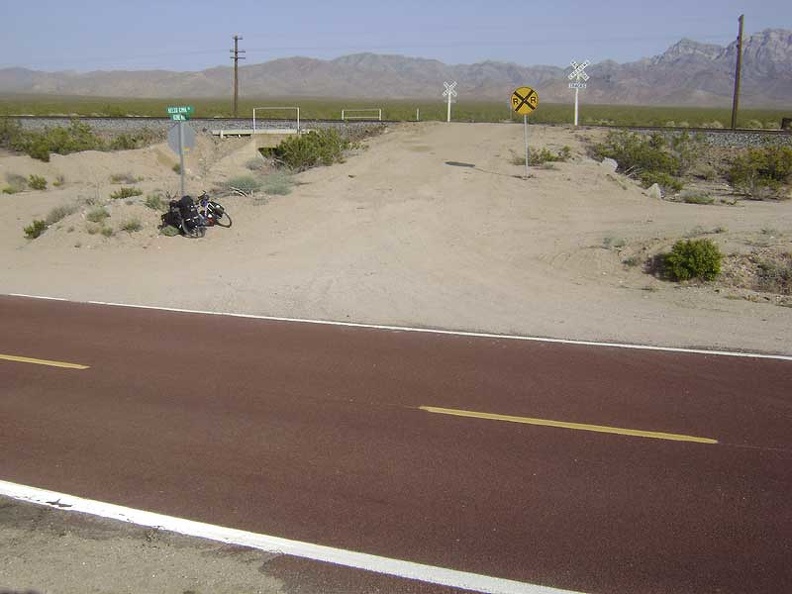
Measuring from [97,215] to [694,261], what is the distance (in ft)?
50.6

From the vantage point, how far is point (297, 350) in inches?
451

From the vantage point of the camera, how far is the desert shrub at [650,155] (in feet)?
93.0

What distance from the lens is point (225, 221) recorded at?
2283 centimetres

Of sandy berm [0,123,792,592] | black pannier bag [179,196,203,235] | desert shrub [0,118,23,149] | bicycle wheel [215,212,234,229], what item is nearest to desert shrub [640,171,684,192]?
sandy berm [0,123,792,592]

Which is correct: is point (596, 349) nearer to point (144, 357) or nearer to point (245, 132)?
point (144, 357)

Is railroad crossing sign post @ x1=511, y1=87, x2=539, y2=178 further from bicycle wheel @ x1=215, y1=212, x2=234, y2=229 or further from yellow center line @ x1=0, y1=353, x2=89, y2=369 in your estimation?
yellow center line @ x1=0, y1=353, x2=89, y2=369

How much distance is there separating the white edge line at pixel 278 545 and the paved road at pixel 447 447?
0.39 feet

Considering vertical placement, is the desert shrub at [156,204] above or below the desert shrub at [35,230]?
above

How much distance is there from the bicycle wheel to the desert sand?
0.29 metres

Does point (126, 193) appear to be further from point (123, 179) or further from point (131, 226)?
point (123, 179)

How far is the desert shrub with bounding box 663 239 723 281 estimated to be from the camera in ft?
51.6

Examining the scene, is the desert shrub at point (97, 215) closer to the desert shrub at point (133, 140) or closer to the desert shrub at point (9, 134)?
the desert shrub at point (133, 140)

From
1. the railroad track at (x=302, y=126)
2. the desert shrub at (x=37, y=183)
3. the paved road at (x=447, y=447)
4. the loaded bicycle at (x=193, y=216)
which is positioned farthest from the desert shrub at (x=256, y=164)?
the paved road at (x=447, y=447)

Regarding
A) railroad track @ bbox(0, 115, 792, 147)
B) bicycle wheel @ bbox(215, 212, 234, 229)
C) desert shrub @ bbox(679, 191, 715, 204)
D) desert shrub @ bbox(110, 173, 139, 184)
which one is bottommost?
bicycle wheel @ bbox(215, 212, 234, 229)
